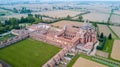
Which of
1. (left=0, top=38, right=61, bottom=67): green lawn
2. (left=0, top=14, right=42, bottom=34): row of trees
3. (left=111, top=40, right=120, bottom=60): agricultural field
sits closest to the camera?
(left=0, top=38, right=61, bottom=67): green lawn

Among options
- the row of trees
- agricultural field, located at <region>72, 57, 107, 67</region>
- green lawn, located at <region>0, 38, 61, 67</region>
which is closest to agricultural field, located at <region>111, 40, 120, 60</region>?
agricultural field, located at <region>72, 57, 107, 67</region>

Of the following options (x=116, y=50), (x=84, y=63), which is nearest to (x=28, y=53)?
(x=84, y=63)

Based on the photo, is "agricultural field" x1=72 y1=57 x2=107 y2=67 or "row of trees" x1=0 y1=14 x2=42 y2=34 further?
"row of trees" x1=0 y1=14 x2=42 y2=34

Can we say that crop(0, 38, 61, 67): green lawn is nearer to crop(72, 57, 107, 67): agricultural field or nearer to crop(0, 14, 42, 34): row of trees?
crop(72, 57, 107, 67): agricultural field

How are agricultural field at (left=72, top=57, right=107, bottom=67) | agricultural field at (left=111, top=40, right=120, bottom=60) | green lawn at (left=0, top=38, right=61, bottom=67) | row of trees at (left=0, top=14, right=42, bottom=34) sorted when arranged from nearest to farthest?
agricultural field at (left=72, top=57, right=107, bottom=67)
green lawn at (left=0, top=38, right=61, bottom=67)
agricultural field at (left=111, top=40, right=120, bottom=60)
row of trees at (left=0, top=14, right=42, bottom=34)

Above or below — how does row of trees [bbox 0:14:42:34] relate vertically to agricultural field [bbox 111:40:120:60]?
above

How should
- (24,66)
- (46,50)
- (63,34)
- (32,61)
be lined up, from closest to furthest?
(24,66), (32,61), (46,50), (63,34)

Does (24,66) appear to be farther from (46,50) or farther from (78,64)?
(78,64)

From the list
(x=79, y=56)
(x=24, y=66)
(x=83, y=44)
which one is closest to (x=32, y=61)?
(x=24, y=66)
